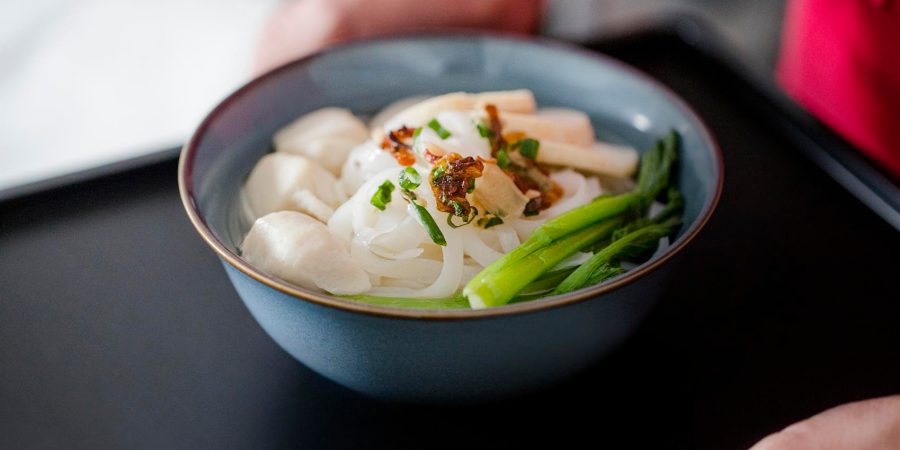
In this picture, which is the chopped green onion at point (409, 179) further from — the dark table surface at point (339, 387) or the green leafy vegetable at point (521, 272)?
the dark table surface at point (339, 387)

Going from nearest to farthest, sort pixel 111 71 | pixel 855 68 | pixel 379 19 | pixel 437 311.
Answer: pixel 437 311 < pixel 855 68 < pixel 379 19 < pixel 111 71

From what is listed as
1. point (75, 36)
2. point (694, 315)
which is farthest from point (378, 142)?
point (75, 36)

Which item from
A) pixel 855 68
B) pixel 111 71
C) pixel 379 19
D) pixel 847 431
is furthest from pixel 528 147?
pixel 111 71

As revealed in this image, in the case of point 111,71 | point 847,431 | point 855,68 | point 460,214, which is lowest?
point 111,71

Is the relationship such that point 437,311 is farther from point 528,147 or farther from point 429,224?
point 528,147

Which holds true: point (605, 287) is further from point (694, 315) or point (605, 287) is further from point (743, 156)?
point (743, 156)

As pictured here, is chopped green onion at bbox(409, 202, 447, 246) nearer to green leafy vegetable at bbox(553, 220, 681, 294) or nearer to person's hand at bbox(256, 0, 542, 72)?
green leafy vegetable at bbox(553, 220, 681, 294)
